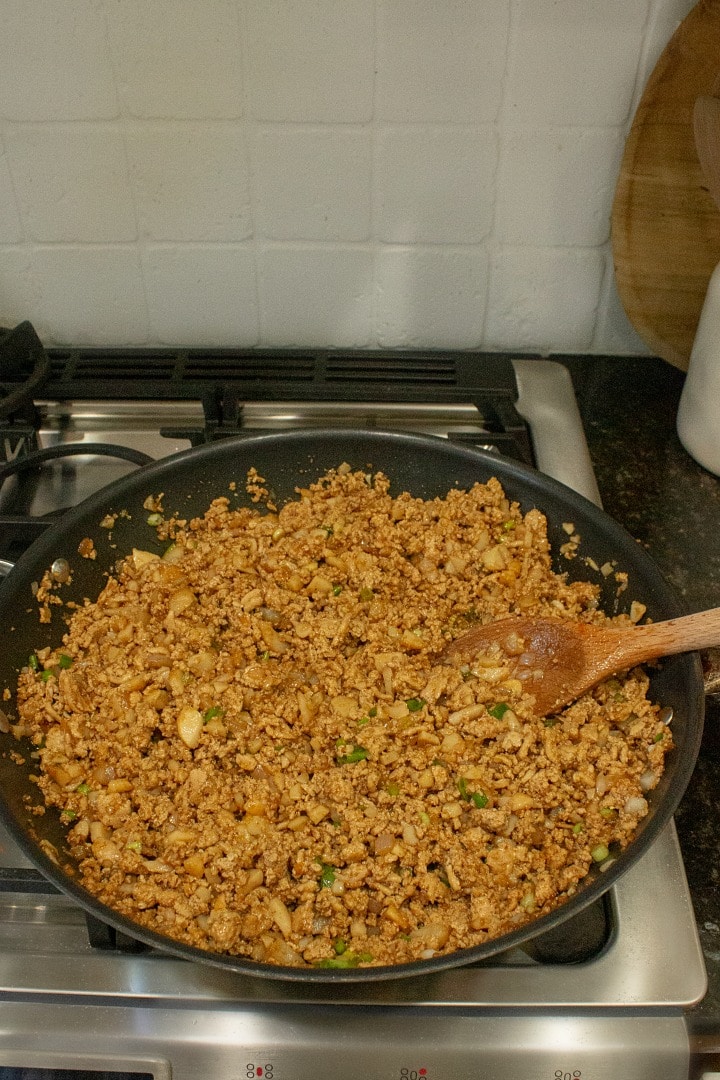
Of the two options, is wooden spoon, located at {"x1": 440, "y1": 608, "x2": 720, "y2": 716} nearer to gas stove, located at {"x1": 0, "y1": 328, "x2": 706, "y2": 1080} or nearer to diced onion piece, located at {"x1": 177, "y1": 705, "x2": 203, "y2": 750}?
gas stove, located at {"x1": 0, "y1": 328, "x2": 706, "y2": 1080}

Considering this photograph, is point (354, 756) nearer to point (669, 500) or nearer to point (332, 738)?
point (332, 738)

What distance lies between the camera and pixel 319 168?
132cm

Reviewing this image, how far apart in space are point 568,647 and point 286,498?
45 cm

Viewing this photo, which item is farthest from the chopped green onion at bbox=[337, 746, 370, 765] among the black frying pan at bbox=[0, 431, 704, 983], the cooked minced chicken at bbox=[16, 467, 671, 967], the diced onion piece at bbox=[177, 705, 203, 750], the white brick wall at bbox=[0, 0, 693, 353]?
the white brick wall at bbox=[0, 0, 693, 353]

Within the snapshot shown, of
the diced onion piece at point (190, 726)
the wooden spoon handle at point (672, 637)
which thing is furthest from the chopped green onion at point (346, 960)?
the wooden spoon handle at point (672, 637)

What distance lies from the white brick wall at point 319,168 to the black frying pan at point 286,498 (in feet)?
1.21

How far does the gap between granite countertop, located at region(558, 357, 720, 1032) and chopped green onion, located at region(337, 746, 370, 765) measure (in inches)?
13.5

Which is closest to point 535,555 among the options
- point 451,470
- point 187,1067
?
point 451,470

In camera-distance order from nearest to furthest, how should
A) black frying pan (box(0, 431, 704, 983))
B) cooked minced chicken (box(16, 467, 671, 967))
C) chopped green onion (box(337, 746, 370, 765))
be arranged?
1. black frying pan (box(0, 431, 704, 983))
2. cooked minced chicken (box(16, 467, 671, 967))
3. chopped green onion (box(337, 746, 370, 765))

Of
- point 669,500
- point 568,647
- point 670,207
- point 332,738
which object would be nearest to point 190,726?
point 332,738

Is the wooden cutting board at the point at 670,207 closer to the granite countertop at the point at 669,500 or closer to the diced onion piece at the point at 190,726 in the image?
the granite countertop at the point at 669,500

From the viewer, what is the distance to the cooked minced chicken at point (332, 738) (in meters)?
0.87

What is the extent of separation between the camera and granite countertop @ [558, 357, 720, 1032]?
94 centimetres

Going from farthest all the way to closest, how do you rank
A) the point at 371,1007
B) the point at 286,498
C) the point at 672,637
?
the point at 286,498 → the point at 672,637 → the point at 371,1007
